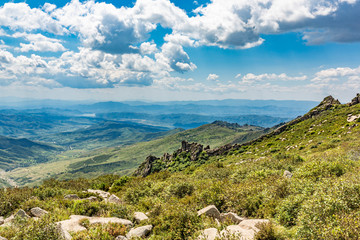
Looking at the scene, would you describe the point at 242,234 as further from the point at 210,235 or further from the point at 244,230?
the point at 210,235

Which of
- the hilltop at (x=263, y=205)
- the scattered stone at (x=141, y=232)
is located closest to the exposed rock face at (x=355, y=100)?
the hilltop at (x=263, y=205)

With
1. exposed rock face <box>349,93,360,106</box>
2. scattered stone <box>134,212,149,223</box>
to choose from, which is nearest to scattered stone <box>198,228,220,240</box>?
scattered stone <box>134,212,149,223</box>

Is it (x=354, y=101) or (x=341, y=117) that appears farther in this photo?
(x=354, y=101)

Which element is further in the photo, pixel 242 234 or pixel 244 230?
pixel 244 230

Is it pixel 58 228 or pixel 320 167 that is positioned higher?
pixel 320 167

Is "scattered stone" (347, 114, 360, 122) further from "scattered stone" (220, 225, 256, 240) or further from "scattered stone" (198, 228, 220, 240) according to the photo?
"scattered stone" (198, 228, 220, 240)

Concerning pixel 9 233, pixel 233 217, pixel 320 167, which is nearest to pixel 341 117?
pixel 320 167

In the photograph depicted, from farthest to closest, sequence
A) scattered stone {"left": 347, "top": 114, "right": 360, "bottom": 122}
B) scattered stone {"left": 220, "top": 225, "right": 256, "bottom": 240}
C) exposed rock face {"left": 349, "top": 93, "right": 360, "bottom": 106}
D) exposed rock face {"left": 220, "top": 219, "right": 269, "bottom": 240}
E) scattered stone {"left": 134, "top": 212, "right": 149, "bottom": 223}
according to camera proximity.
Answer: exposed rock face {"left": 349, "top": 93, "right": 360, "bottom": 106} < scattered stone {"left": 347, "top": 114, "right": 360, "bottom": 122} < scattered stone {"left": 134, "top": 212, "right": 149, "bottom": 223} < exposed rock face {"left": 220, "top": 219, "right": 269, "bottom": 240} < scattered stone {"left": 220, "top": 225, "right": 256, "bottom": 240}

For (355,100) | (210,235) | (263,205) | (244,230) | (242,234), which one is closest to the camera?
(242,234)

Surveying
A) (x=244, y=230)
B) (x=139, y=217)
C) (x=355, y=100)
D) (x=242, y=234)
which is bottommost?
(x=139, y=217)

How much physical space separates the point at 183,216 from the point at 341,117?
64855 mm

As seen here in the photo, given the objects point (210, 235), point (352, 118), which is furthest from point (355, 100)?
point (210, 235)

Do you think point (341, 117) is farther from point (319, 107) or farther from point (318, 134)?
point (319, 107)

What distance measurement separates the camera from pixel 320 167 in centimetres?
1752
